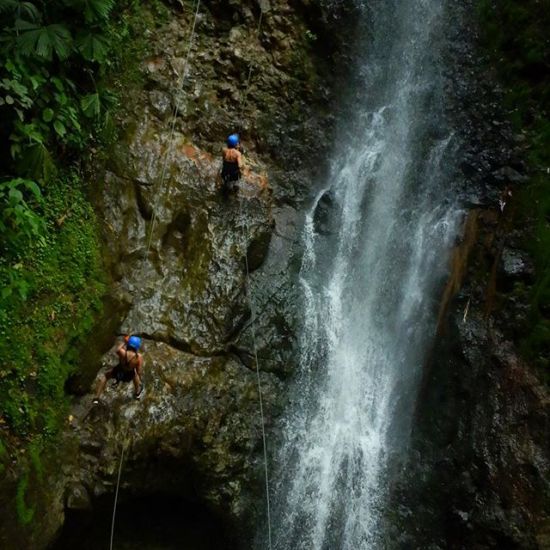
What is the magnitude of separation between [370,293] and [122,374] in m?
4.96

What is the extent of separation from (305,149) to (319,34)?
2.71 metres

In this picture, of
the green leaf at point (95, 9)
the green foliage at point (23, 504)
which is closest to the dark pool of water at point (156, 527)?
the green foliage at point (23, 504)

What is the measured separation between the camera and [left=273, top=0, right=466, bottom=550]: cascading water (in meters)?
8.02

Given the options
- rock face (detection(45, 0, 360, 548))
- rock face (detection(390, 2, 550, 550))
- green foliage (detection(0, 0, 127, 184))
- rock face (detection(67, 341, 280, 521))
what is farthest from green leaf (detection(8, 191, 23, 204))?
rock face (detection(390, 2, 550, 550))

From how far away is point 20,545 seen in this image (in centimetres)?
558

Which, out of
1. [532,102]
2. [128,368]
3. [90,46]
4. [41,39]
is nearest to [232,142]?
[90,46]

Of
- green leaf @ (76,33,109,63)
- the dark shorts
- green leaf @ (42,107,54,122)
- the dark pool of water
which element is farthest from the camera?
the dark pool of water

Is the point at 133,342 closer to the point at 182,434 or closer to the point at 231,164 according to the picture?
the point at 182,434

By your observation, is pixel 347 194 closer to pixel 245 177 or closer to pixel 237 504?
pixel 245 177

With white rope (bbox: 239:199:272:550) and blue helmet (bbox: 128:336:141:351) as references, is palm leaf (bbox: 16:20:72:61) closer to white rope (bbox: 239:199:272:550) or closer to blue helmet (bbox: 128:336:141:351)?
blue helmet (bbox: 128:336:141:351)

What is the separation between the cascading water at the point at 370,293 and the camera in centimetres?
802

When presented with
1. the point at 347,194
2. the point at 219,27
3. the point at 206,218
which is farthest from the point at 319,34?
the point at 206,218

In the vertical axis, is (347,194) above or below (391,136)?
below

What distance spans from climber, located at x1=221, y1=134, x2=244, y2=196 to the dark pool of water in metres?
5.27
